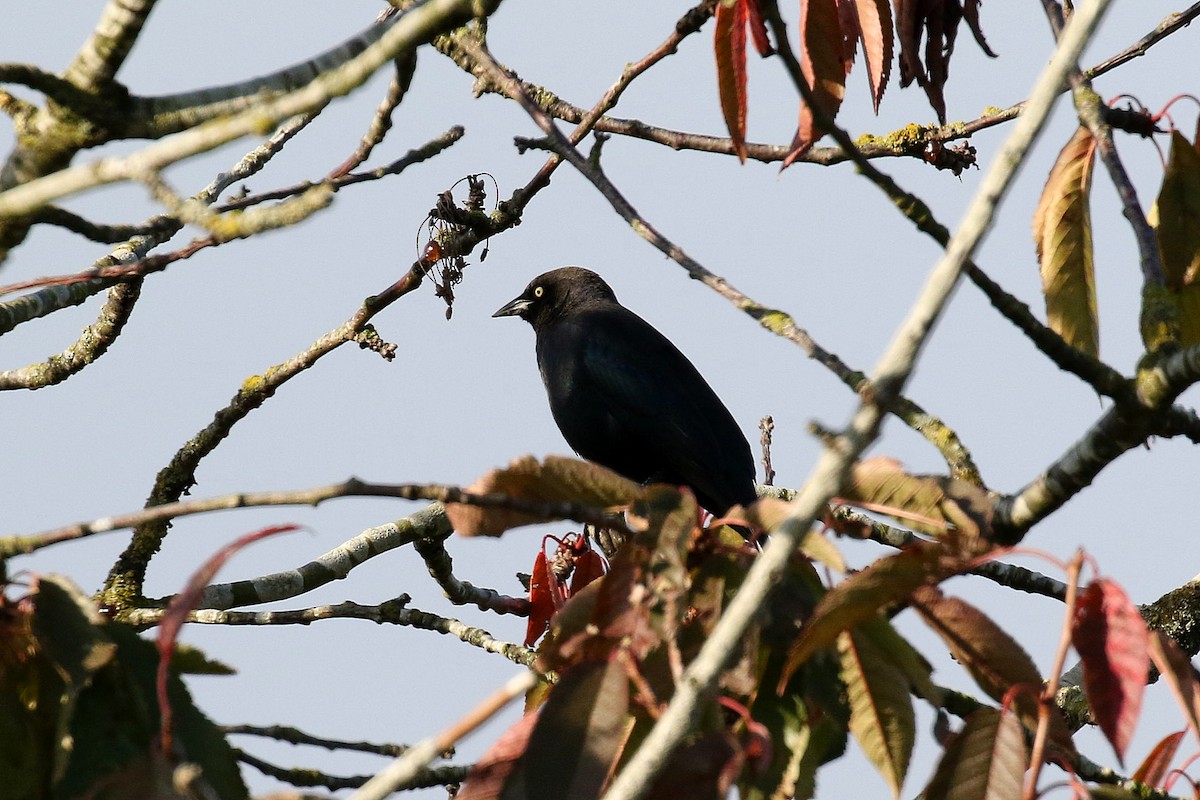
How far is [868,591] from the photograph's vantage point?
69.7 inches

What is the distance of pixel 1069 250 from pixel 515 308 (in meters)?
5.84

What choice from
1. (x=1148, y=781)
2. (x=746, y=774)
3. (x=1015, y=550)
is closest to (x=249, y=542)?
(x=746, y=774)

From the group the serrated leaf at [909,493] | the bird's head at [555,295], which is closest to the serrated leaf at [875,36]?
the serrated leaf at [909,493]

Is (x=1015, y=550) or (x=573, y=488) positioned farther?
(x=573, y=488)

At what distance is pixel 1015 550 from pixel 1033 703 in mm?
290

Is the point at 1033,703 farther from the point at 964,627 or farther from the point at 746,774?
the point at 746,774

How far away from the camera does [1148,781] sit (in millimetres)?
2139

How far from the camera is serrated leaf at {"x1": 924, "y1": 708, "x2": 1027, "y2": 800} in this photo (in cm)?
187

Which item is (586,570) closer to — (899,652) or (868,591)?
(899,652)

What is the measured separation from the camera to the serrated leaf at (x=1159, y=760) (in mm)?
2141

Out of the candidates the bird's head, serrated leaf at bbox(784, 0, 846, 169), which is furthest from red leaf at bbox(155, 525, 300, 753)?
the bird's head

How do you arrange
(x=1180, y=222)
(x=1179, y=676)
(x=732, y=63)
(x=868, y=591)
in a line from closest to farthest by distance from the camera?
(x=868, y=591) < (x=1179, y=676) < (x=732, y=63) < (x=1180, y=222)

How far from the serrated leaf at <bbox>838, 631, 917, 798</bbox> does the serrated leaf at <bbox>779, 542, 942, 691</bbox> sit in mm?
104

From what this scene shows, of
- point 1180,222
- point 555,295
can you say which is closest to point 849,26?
point 1180,222
